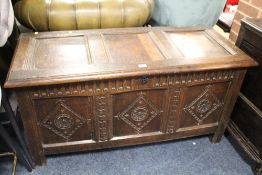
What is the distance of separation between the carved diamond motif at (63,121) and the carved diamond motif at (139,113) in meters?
0.21

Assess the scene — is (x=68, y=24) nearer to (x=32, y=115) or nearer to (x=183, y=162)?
(x=32, y=115)

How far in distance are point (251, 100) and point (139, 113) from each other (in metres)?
0.60

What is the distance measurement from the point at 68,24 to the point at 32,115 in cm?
59

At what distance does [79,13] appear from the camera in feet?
4.65

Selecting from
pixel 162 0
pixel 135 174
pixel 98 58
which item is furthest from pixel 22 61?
pixel 162 0

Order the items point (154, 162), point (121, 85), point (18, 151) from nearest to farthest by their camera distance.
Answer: point (121, 85), point (18, 151), point (154, 162)

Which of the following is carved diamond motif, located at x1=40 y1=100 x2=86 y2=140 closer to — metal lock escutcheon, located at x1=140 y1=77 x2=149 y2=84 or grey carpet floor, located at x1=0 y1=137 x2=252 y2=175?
grey carpet floor, located at x1=0 y1=137 x2=252 y2=175

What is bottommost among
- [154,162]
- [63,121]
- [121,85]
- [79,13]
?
[154,162]

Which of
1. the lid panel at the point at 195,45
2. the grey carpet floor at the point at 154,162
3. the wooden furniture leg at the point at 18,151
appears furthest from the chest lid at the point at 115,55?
the grey carpet floor at the point at 154,162

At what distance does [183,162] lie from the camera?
1402 millimetres

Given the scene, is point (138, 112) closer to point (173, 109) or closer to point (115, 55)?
point (173, 109)

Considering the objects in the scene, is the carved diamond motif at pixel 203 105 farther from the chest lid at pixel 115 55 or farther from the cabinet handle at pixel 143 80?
the cabinet handle at pixel 143 80

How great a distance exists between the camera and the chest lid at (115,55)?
1027mm

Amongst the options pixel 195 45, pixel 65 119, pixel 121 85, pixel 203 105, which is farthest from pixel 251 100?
pixel 65 119
